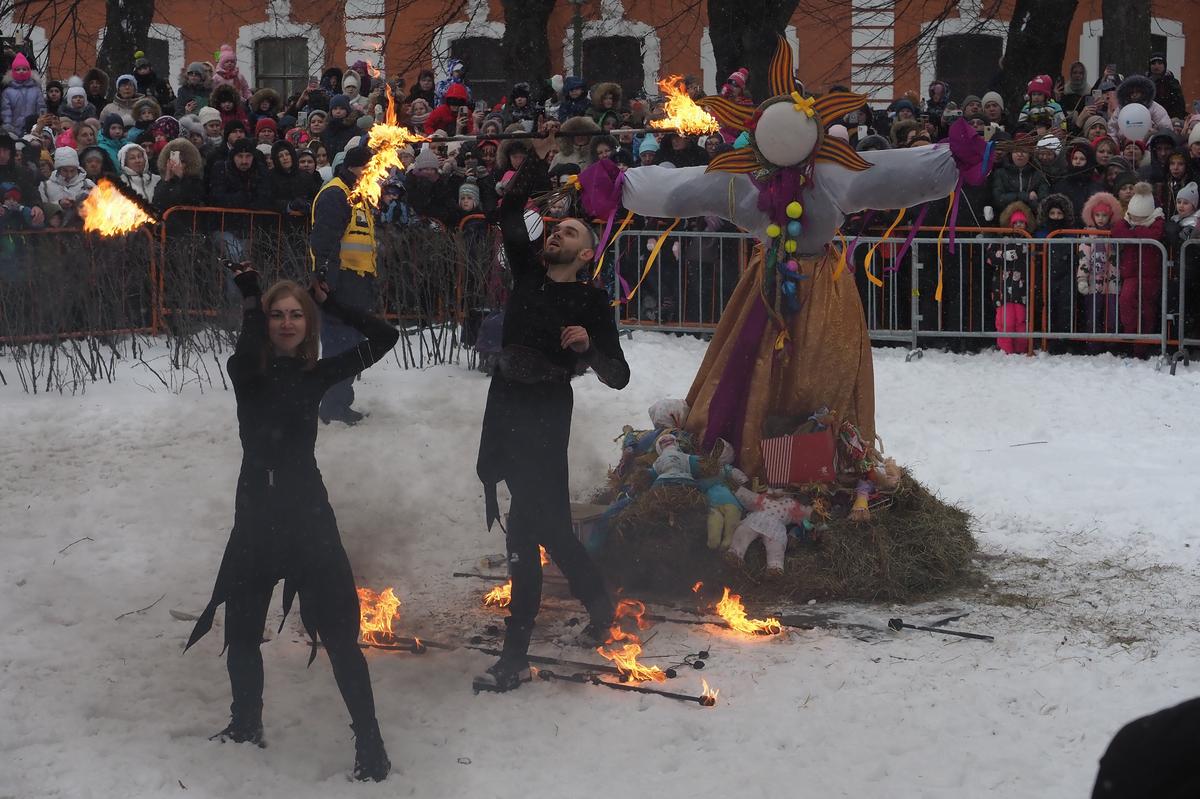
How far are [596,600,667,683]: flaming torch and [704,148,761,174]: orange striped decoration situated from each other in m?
2.10

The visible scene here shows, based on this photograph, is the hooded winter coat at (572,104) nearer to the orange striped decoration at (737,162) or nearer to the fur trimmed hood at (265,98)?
the fur trimmed hood at (265,98)

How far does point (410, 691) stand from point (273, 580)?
36.1 inches

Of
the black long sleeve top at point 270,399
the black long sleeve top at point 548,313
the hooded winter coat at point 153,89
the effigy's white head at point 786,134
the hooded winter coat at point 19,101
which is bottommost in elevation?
the black long sleeve top at point 270,399

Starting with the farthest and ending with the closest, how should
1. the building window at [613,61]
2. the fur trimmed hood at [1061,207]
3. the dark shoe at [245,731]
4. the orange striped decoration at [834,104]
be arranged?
the building window at [613,61], the fur trimmed hood at [1061,207], the orange striped decoration at [834,104], the dark shoe at [245,731]

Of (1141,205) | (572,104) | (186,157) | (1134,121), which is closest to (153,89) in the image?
(572,104)

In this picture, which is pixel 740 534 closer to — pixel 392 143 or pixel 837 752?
pixel 837 752

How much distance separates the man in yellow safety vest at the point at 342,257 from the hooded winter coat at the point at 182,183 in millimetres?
2715

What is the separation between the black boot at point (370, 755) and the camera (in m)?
5.29

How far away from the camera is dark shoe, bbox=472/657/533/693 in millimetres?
6168

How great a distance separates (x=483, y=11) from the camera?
26.5m

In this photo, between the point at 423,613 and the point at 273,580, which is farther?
the point at 423,613

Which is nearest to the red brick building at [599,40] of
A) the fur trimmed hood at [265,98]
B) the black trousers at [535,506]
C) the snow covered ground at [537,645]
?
the fur trimmed hood at [265,98]

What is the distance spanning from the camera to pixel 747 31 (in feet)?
54.5

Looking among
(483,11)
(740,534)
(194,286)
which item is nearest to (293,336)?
(740,534)
